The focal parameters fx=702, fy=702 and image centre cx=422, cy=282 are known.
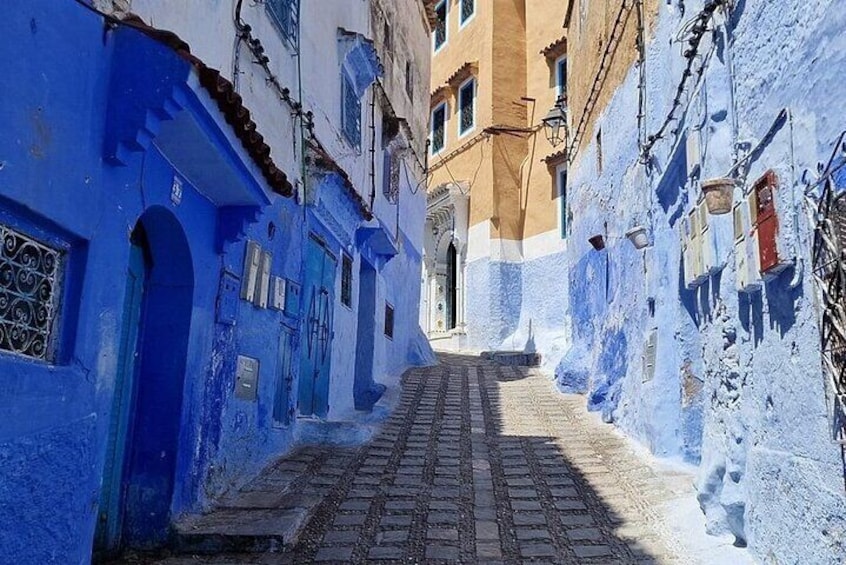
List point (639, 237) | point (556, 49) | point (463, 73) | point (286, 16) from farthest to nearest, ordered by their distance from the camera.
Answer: point (463, 73) → point (556, 49) → point (639, 237) → point (286, 16)

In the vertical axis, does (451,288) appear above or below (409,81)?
below

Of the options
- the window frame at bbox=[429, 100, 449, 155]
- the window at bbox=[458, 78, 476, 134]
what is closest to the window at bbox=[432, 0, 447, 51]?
the window frame at bbox=[429, 100, 449, 155]

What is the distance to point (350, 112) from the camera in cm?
916

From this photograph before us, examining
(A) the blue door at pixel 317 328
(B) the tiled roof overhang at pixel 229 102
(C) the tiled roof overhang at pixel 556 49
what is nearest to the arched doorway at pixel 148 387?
(B) the tiled roof overhang at pixel 229 102

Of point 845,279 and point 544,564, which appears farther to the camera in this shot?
point 544,564

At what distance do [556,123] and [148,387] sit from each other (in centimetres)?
1380

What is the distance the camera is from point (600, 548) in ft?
15.5

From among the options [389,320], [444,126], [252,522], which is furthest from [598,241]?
[444,126]

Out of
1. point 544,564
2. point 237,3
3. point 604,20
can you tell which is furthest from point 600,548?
point 604,20

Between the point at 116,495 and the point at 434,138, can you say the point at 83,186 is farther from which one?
the point at 434,138

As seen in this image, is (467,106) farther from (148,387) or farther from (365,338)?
(148,387)

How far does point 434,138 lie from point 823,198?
18.8 m

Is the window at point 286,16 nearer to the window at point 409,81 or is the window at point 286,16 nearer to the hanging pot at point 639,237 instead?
the hanging pot at point 639,237

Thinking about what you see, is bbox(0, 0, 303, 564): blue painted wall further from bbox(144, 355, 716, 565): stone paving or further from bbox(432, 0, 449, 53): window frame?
bbox(432, 0, 449, 53): window frame
